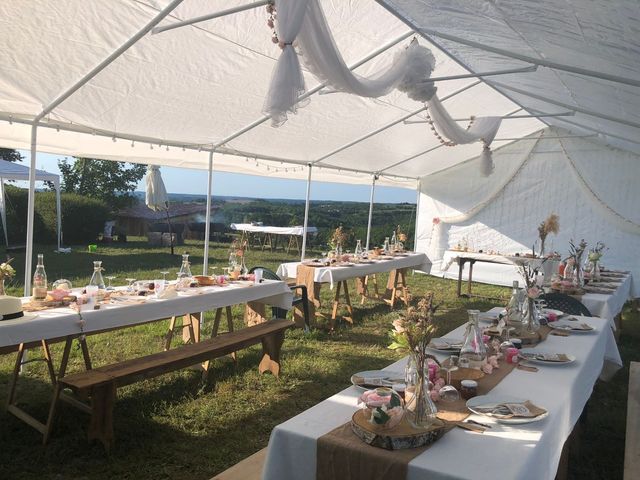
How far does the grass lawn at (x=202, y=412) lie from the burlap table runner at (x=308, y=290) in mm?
211

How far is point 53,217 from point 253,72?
33.5 ft

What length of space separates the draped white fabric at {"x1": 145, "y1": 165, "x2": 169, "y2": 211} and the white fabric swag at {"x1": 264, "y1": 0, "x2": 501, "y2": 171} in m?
8.67

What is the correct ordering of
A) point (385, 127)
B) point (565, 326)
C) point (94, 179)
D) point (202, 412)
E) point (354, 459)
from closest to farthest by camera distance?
point (354, 459), point (565, 326), point (202, 412), point (385, 127), point (94, 179)

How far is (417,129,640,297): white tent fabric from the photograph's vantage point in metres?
8.48

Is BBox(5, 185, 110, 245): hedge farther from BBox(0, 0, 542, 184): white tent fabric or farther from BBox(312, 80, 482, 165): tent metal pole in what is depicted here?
BBox(312, 80, 482, 165): tent metal pole

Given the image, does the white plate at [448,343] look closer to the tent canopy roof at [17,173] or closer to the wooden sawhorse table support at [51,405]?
the wooden sawhorse table support at [51,405]

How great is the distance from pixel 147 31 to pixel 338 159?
4.40 m

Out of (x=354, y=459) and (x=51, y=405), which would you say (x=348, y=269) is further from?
(x=354, y=459)

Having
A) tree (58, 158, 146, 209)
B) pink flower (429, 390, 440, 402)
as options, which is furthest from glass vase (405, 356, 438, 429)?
tree (58, 158, 146, 209)

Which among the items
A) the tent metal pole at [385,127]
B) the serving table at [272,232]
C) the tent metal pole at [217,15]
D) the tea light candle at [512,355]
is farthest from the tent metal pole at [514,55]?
the serving table at [272,232]

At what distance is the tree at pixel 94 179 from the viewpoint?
16219 mm

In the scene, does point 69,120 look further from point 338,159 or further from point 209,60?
point 338,159

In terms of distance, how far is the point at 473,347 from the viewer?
2.31 metres

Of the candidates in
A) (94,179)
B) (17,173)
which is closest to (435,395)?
(17,173)
